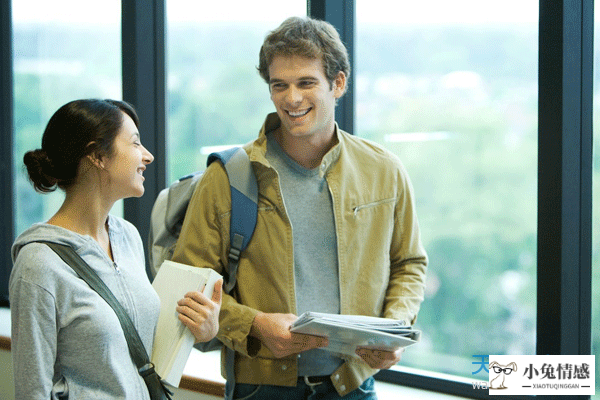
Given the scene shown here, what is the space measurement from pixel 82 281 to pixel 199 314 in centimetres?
30

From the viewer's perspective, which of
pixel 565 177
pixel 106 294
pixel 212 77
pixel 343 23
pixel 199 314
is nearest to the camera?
pixel 106 294

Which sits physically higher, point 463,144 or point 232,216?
point 463,144

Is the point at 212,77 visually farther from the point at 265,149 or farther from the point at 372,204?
the point at 372,204

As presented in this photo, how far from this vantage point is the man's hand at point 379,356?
175 centimetres

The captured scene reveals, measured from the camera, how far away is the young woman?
4.58 feet

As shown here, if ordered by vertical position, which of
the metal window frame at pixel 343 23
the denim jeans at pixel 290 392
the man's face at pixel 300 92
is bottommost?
the denim jeans at pixel 290 392

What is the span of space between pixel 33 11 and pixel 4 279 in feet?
5.69

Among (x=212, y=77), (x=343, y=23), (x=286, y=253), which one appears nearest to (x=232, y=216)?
(x=286, y=253)

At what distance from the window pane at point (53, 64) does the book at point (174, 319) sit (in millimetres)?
2021

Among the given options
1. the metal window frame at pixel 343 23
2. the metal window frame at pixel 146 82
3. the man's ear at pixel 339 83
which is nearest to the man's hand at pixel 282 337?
the man's ear at pixel 339 83

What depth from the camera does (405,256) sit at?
1.94m

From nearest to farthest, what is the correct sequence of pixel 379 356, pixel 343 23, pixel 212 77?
pixel 379 356 < pixel 343 23 < pixel 212 77

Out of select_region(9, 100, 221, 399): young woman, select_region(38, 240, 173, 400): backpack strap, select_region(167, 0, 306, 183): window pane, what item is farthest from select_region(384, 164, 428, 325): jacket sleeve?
select_region(167, 0, 306, 183): window pane

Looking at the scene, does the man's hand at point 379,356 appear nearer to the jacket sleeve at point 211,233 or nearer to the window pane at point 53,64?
the jacket sleeve at point 211,233
